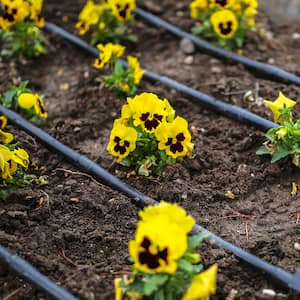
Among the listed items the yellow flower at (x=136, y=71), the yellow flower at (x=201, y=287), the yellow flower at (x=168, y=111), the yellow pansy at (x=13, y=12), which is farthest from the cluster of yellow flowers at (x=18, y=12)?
the yellow flower at (x=201, y=287)

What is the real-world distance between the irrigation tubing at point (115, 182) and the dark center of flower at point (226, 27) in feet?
4.44

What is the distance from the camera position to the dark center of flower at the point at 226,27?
14.2 ft

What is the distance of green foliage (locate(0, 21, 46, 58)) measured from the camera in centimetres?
444

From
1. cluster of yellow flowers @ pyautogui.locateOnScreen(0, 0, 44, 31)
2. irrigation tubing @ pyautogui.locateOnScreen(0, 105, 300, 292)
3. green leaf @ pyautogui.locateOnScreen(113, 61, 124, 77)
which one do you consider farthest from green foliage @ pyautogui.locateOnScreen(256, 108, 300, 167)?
cluster of yellow flowers @ pyautogui.locateOnScreen(0, 0, 44, 31)

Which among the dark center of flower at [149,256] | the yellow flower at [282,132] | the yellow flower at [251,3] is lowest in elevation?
the dark center of flower at [149,256]

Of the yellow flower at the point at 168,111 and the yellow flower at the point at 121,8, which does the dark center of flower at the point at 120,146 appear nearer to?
the yellow flower at the point at 168,111

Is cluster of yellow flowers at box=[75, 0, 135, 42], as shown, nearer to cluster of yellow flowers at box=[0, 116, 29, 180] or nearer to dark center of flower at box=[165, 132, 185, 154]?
cluster of yellow flowers at box=[0, 116, 29, 180]

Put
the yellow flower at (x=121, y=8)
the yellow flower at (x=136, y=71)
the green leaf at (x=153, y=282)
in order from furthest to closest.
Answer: the yellow flower at (x=121, y=8) < the yellow flower at (x=136, y=71) < the green leaf at (x=153, y=282)

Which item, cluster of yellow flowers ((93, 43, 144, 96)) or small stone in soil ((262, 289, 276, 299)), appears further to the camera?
cluster of yellow flowers ((93, 43, 144, 96))

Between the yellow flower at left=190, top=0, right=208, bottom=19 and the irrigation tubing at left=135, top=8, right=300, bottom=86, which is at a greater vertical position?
the yellow flower at left=190, top=0, right=208, bottom=19

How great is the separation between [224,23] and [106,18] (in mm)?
805

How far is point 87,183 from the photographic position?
3.45m

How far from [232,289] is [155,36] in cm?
240

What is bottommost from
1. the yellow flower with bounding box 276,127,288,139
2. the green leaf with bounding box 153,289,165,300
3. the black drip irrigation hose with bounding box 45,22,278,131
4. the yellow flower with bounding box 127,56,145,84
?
the green leaf with bounding box 153,289,165,300
